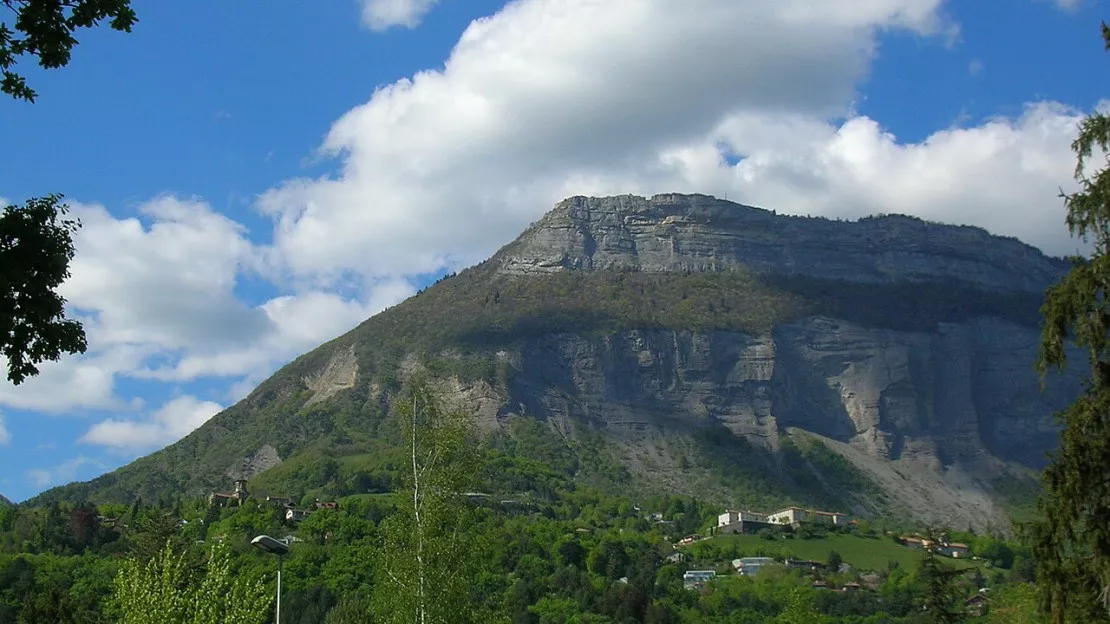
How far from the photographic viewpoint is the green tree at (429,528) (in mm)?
31281

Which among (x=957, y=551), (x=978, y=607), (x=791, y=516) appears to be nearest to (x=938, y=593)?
(x=978, y=607)

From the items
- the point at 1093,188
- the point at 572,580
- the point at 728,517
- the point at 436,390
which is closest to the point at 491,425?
the point at 728,517

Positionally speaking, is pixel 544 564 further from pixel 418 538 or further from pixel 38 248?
pixel 38 248

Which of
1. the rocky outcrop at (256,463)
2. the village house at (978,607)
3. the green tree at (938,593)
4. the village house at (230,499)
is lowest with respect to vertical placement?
the village house at (978,607)

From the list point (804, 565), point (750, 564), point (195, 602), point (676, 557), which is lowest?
point (804, 565)

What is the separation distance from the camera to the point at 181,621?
27.0 m

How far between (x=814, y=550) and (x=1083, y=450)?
136 meters

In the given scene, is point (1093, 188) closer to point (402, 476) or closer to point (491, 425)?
point (402, 476)

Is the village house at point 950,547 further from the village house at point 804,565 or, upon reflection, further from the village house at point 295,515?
the village house at point 295,515

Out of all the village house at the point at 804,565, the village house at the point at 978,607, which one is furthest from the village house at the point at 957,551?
the village house at the point at 978,607

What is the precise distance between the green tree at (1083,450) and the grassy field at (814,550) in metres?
124

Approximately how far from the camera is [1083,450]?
18984 millimetres

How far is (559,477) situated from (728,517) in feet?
90.0

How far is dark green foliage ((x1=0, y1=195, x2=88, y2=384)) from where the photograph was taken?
1336 centimetres
